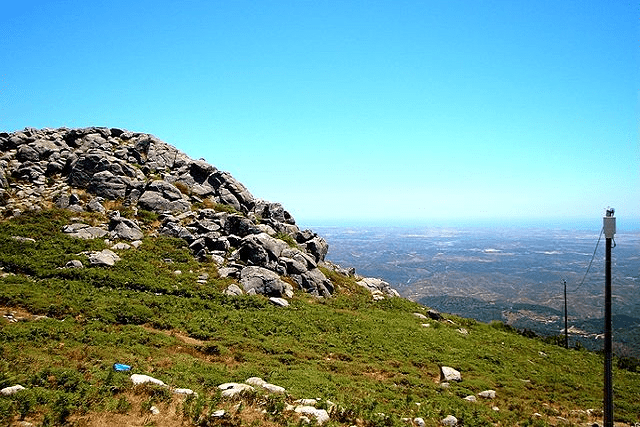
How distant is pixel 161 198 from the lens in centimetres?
4816

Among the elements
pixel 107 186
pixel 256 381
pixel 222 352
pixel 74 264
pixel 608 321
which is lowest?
pixel 222 352

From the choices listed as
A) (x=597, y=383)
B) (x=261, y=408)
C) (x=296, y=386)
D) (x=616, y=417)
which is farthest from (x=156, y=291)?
(x=597, y=383)

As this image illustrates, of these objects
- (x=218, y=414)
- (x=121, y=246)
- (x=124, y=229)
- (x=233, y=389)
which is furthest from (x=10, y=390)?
(x=124, y=229)

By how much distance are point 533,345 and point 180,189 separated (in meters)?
48.6

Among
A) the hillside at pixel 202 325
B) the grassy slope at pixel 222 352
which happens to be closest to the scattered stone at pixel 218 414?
the hillside at pixel 202 325

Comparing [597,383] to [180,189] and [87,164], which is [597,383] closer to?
[180,189]

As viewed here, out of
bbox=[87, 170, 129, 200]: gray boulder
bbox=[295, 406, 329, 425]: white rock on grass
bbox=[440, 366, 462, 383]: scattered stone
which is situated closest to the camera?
bbox=[295, 406, 329, 425]: white rock on grass

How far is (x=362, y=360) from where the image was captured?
1041 inches

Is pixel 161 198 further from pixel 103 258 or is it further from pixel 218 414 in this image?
pixel 218 414

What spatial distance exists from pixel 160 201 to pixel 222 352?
30.3 meters

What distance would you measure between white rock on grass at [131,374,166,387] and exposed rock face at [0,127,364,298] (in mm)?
19005

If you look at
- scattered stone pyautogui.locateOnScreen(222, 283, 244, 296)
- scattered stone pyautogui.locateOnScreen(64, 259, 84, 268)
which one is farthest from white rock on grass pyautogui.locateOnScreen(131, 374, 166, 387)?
scattered stone pyautogui.locateOnScreen(64, 259, 84, 268)

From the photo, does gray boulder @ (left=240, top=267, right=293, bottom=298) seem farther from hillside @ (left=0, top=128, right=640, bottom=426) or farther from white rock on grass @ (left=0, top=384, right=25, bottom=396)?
white rock on grass @ (left=0, top=384, right=25, bottom=396)

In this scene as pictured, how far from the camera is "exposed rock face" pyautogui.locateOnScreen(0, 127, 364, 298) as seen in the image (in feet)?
135
